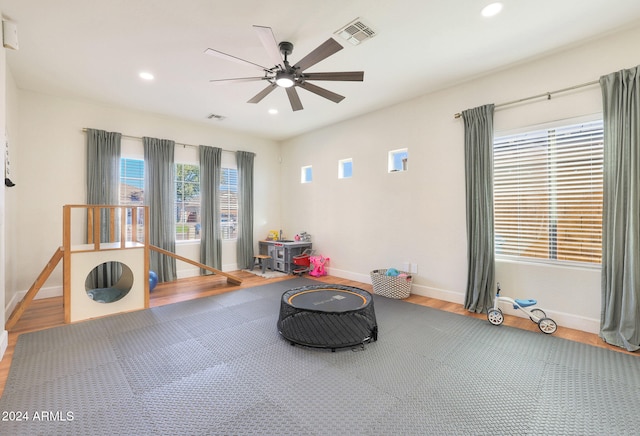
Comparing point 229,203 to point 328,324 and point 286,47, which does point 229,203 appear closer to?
point 286,47

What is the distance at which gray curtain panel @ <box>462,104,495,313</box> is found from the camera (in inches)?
142

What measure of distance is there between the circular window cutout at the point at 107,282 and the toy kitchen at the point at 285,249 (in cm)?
273

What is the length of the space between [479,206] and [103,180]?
5.61 metres

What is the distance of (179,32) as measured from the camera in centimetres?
281

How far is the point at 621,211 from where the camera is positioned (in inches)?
109

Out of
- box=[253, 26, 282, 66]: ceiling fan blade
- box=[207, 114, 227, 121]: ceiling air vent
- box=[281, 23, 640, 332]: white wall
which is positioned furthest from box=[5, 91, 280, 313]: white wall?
box=[253, 26, 282, 66]: ceiling fan blade

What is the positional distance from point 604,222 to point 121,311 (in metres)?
5.49

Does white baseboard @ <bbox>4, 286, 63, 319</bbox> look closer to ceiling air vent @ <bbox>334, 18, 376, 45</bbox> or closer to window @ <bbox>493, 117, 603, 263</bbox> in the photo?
ceiling air vent @ <bbox>334, 18, 376, 45</bbox>

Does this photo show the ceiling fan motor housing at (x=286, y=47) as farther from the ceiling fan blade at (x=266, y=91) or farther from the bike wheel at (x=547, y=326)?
the bike wheel at (x=547, y=326)

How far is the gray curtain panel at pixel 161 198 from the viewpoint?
512 cm

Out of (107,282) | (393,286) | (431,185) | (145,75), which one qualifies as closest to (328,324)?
(393,286)

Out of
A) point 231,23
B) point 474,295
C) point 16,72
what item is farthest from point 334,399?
point 16,72

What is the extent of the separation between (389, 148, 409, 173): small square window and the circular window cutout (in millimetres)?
4214

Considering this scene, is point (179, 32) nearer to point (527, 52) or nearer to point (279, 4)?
point (279, 4)
